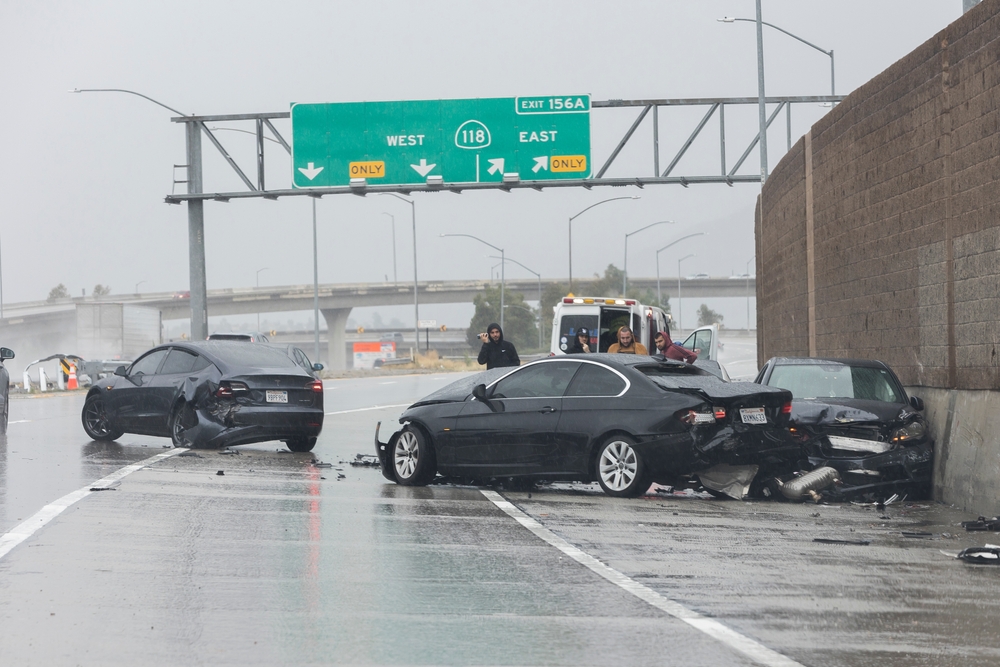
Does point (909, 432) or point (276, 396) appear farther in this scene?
point (276, 396)

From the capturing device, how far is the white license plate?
1630cm

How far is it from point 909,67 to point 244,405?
29.7 ft

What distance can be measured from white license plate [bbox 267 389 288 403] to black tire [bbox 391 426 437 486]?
11.6 feet

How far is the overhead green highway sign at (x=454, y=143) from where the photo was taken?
3120cm

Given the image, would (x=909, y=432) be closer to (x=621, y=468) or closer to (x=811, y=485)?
(x=811, y=485)

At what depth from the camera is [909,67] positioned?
1399 cm

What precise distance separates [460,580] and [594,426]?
4549mm

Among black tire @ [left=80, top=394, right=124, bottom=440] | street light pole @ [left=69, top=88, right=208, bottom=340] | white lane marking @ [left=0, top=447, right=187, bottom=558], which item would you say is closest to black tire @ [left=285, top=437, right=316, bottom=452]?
black tire @ [left=80, top=394, right=124, bottom=440]

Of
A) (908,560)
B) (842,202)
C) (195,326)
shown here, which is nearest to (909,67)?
(842,202)

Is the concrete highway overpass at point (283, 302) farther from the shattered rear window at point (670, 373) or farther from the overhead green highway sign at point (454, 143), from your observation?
the shattered rear window at point (670, 373)

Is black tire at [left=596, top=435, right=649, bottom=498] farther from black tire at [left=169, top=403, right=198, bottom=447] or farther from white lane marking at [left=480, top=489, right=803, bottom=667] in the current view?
black tire at [left=169, top=403, right=198, bottom=447]

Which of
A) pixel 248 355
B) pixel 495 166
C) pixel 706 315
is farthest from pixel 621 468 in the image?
pixel 706 315

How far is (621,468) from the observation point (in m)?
11.7

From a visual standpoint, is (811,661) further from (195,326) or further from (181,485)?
(195,326)
